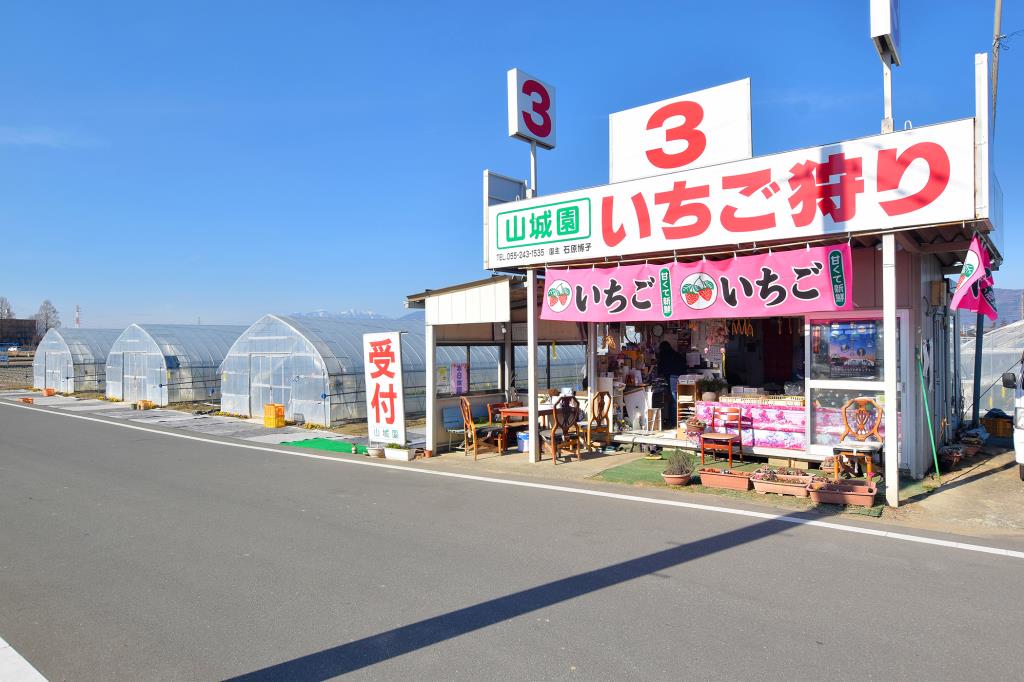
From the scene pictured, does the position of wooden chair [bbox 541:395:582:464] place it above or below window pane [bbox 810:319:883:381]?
below

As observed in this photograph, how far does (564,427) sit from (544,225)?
3.76m

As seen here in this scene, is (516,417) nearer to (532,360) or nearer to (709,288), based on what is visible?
(532,360)

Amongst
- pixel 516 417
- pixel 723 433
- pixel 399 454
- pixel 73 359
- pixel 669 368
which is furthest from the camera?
pixel 73 359

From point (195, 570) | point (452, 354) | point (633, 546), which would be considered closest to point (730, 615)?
point (633, 546)

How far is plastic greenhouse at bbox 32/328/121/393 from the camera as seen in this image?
35000 millimetres

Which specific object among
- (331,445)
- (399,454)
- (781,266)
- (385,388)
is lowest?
(331,445)

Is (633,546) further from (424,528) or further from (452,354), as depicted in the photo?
→ (452,354)

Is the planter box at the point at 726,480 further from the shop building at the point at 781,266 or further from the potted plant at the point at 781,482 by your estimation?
the shop building at the point at 781,266

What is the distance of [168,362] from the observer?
27891 millimetres

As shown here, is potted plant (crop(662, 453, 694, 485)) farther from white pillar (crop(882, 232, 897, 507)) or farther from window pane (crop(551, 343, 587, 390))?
window pane (crop(551, 343, 587, 390))

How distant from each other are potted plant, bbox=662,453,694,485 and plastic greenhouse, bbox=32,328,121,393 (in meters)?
35.8

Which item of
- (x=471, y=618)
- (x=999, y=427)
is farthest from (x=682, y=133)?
(x=999, y=427)

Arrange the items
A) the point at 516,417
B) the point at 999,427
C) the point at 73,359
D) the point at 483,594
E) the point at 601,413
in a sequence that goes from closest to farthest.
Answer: the point at 483,594 → the point at 601,413 → the point at 999,427 → the point at 516,417 → the point at 73,359

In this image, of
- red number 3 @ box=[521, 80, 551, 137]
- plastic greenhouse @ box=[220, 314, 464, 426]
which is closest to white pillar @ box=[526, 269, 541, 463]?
red number 3 @ box=[521, 80, 551, 137]
